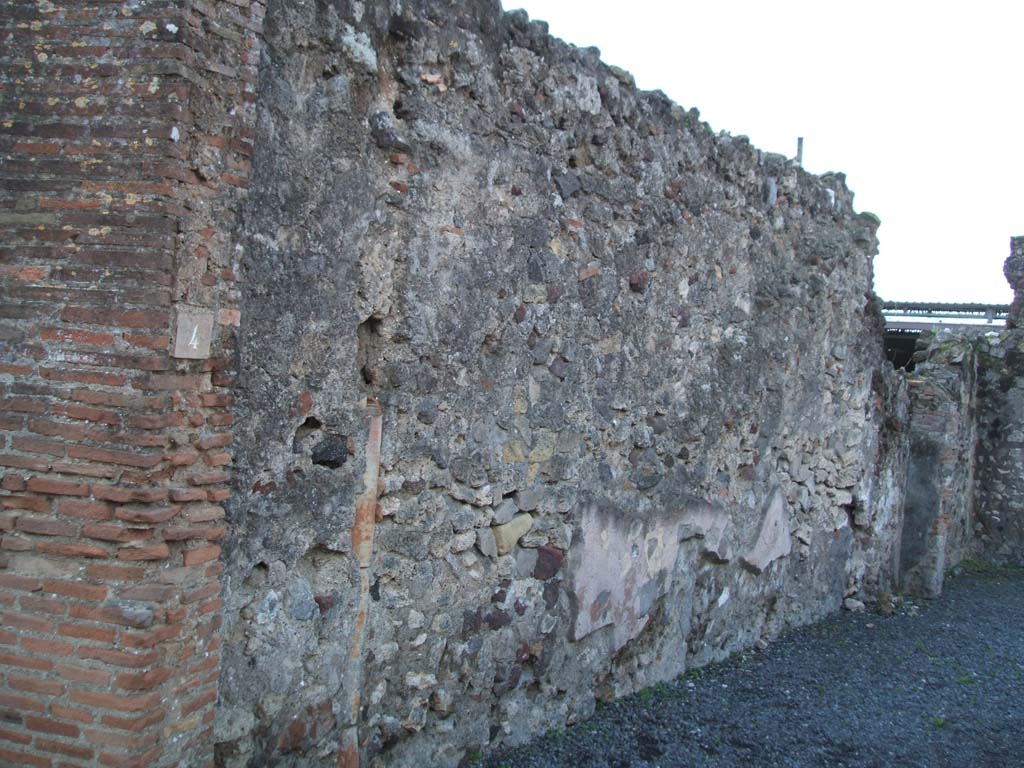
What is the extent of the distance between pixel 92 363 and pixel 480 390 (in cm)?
176

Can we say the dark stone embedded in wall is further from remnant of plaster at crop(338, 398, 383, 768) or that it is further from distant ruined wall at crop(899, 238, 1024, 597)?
distant ruined wall at crop(899, 238, 1024, 597)

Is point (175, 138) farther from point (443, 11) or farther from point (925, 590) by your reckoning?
point (925, 590)

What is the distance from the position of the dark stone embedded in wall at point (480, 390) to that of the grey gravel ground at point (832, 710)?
209 mm

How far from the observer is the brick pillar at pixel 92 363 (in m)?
2.75

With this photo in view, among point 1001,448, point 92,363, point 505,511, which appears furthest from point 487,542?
point 1001,448

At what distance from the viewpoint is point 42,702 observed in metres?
2.75

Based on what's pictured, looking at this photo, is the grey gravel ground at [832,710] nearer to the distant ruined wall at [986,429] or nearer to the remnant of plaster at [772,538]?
the remnant of plaster at [772,538]

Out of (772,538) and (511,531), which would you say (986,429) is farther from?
(511,531)

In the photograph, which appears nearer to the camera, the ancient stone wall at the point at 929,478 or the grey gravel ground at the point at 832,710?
the grey gravel ground at the point at 832,710

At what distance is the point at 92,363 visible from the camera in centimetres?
276

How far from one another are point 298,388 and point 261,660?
89cm

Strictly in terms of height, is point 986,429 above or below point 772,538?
above

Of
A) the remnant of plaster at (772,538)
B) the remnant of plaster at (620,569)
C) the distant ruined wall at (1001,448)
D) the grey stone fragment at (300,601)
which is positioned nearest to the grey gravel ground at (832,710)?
the remnant of plaster at (620,569)

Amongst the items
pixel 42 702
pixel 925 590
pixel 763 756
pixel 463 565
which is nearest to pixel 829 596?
pixel 925 590
